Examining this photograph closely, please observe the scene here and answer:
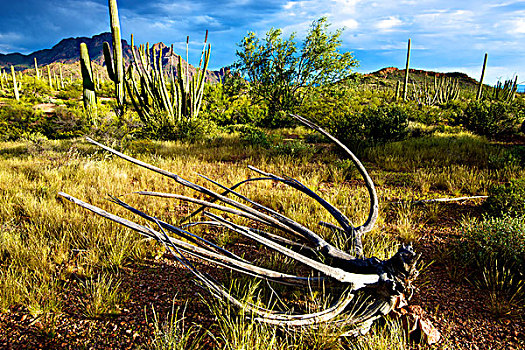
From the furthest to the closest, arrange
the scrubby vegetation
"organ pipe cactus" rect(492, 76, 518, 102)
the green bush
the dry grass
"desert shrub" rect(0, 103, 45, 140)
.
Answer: "organ pipe cactus" rect(492, 76, 518, 102)
"desert shrub" rect(0, 103, 45, 140)
the green bush
the dry grass
the scrubby vegetation

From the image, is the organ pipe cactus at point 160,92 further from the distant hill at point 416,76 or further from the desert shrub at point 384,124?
the distant hill at point 416,76

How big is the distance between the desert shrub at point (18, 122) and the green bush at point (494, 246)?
17497mm

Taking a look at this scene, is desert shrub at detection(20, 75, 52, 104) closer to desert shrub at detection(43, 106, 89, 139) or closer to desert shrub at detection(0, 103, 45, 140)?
desert shrub at detection(0, 103, 45, 140)

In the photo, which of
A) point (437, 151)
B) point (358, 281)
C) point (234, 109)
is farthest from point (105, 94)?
point (358, 281)

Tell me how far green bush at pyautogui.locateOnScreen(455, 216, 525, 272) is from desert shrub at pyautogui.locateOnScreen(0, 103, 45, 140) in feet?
57.4

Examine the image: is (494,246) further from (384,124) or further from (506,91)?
(506,91)

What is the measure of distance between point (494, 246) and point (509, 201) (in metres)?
1.28

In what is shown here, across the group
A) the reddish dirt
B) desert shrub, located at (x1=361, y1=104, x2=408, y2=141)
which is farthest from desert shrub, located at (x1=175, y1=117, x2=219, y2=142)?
the reddish dirt

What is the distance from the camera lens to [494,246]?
8.19ft

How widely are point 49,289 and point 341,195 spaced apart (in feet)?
12.0

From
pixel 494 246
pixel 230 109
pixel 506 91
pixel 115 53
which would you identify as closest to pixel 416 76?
pixel 506 91

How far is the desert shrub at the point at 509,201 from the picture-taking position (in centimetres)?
324

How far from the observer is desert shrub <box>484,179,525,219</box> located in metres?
3.24

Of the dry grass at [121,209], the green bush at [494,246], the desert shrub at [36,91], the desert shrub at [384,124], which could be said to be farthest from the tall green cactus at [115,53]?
the desert shrub at [36,91]
